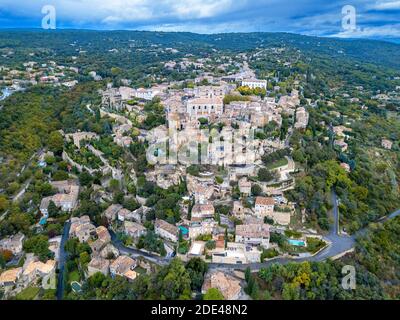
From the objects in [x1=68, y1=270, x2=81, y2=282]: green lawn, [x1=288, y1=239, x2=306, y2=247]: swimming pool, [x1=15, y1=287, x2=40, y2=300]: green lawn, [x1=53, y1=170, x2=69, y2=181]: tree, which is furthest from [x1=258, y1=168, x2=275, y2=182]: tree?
[x1=53, y1=170, x2=69, y2=181]: tree

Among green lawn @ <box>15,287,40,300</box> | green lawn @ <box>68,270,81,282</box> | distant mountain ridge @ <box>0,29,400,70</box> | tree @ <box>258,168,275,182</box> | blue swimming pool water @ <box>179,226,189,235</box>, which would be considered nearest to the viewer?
green lawn @ <box>15,287,40,300</box>

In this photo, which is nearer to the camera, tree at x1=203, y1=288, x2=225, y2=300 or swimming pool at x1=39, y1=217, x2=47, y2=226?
tree at x1=203, y1=288, x2=225, y2=300

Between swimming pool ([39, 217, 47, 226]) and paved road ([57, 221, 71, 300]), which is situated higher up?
swimming pool ([39, 217, 47, 226])

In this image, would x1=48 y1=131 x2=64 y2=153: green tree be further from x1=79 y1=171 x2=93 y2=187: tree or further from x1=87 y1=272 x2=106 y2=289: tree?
x1=87 y1=272 x2=106 y2=289: tree

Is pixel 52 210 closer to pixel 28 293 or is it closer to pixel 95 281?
Result: pixel 28 293

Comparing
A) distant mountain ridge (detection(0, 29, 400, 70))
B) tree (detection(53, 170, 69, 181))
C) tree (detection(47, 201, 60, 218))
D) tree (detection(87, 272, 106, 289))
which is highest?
distant mountain ridge (detection(0, 29, 400, 70))

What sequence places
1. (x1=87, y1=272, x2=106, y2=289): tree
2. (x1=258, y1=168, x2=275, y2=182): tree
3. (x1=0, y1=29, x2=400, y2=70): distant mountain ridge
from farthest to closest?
(x1=0, y1=29, x2=400, y2=70): distant mountain ridge
(x1=258, y1=168, x2=275, y2=182): tree
(x1=87, y1=272, x2=106, y2=289): tree

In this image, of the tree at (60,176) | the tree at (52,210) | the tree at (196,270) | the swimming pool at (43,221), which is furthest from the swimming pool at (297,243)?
the tree at (60,176)
